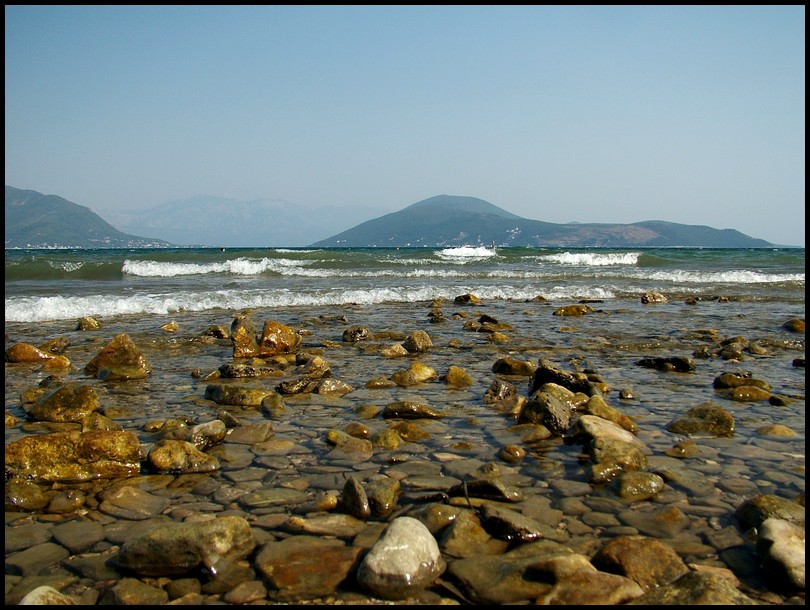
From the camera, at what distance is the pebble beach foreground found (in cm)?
268

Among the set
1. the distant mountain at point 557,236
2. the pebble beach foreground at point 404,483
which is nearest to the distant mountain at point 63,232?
the distant mountain at point 557,236

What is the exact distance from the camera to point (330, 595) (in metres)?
2.60

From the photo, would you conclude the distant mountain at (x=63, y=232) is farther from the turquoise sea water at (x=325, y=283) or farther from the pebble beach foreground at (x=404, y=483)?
the pebble beach foreground at (x=404, y=483)

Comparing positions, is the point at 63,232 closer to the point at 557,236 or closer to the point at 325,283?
the point at 557,236

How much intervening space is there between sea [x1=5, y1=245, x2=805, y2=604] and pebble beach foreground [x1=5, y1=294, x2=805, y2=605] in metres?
0.03

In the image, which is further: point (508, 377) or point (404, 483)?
point (508, 377)

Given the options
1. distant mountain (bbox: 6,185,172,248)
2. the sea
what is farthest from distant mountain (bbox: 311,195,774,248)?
the sea

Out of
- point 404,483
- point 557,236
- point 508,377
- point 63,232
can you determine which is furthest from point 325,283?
point 63,232

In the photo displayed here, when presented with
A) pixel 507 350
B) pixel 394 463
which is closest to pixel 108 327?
pixel 507 350

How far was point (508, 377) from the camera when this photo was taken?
7.02 meters

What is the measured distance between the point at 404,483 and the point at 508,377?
3.47m

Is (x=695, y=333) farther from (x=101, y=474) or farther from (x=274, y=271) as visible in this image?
(x=274, y=271)

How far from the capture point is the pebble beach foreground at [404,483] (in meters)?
2.68

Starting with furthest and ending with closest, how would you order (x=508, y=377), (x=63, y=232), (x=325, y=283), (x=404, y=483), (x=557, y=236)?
(x=63, y=232) < (x=557, y=236) < (x=325, y=283) < (x=508, y=377) < (x=404, y=483)
